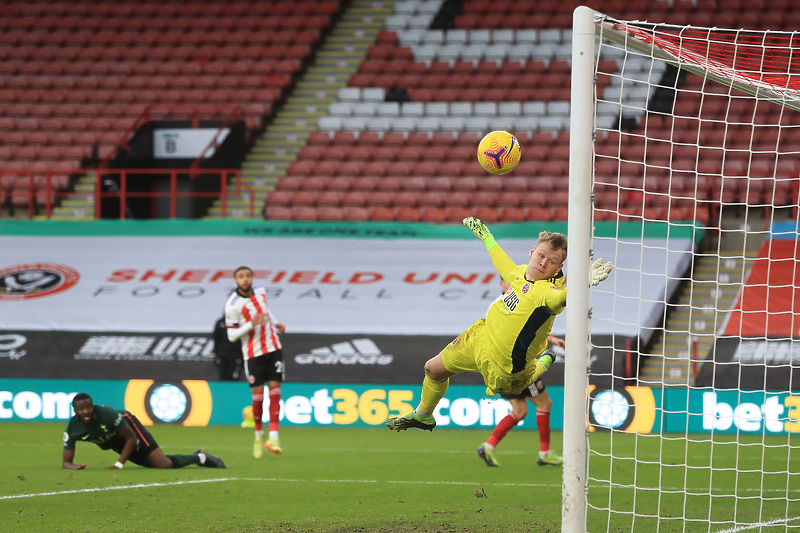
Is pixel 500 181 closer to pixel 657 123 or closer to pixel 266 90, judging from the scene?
pixel 657 123

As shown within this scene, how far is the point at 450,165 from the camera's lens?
60.4 ft

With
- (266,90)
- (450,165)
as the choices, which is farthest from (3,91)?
(450,165)

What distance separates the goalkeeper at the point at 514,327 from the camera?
5840 millimetres

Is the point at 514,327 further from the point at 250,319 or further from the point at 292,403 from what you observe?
the point at 292,403

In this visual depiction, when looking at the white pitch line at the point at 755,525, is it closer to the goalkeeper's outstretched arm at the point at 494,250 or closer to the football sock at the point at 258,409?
the goalkeeper's outstretched arm at the point at 494,250

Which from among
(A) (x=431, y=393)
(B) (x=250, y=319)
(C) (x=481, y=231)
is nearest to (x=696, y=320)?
(B) (x=250, y=319)

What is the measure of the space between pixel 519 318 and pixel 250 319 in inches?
179

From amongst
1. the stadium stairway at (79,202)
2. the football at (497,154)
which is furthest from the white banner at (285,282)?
the football at (497,154)

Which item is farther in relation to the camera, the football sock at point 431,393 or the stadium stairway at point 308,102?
the stadium stairway at point 308,102

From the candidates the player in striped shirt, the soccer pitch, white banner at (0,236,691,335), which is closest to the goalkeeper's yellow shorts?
the soccer pitch

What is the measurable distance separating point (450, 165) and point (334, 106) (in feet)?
11.2

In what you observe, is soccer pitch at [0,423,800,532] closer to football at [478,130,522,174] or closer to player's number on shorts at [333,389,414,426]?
player's number on shorts at [333,389,414,426]

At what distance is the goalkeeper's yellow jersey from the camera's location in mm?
5836

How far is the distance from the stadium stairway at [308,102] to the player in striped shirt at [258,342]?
8.38 m
